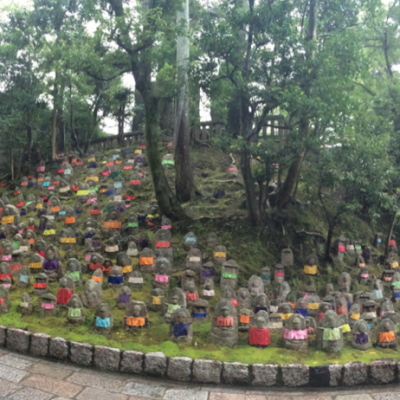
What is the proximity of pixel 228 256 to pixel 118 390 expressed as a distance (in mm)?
5533

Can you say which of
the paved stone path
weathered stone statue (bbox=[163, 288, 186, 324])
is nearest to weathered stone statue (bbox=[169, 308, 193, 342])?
weathered stone statue (bbox=[163, 288, 186, 324])

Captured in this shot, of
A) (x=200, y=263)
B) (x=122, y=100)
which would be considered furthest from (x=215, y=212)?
(x=122, y=100)

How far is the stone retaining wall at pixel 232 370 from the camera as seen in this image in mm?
5922

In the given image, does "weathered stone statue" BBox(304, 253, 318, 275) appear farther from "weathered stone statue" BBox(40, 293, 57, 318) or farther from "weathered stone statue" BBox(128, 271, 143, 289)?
"weathered stone statue" BBox(40, 293, 57, 318)

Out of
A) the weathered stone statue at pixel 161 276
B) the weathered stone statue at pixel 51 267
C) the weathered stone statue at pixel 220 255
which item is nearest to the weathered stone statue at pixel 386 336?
the weathered stone statue at pixel 220 255

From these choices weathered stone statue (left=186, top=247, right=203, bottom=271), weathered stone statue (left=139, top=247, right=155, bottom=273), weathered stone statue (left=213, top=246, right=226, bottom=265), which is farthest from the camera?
weathered stone statue (left=213, top=246, right=226, bottom=265)

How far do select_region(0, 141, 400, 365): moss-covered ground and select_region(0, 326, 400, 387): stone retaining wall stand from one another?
0.79 feet

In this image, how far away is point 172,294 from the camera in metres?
7.37

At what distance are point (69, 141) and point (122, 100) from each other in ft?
12.6

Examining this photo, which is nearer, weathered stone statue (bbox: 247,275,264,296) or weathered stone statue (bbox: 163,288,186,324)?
weathered stone statue (bbox: 163,288,186,324)

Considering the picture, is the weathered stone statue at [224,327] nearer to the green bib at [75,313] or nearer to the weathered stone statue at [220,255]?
the green bib at [75,313]

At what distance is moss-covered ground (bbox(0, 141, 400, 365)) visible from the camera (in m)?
6.47

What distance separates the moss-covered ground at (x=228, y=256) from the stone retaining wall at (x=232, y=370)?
0.24m

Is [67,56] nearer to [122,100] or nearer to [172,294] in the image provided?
[172,294]
